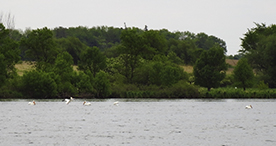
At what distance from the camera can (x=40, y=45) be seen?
105 m

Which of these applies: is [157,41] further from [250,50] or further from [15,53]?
[15,53]

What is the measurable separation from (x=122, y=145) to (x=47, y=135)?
23.3 feet

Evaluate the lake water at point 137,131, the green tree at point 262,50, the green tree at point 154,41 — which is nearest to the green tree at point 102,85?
the green tree at point 154,41

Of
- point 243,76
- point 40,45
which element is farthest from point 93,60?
point 243,76

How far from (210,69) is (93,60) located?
75.3 ft

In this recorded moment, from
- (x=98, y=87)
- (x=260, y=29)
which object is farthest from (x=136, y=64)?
(x=260, y=29)

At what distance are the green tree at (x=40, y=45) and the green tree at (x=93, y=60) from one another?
6071 millimetres

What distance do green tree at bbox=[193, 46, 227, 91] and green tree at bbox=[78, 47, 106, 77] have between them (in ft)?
61.1

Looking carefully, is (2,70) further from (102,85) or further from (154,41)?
(154,41)

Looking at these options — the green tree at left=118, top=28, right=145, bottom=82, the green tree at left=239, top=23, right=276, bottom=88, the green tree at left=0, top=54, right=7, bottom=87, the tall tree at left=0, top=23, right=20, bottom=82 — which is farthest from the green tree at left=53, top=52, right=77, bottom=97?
the green tree at left=239, top=23, right=276, bottom=88

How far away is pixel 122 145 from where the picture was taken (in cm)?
3016

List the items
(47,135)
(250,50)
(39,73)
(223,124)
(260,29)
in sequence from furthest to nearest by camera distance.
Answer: (260,29), (250,50), (39,73), (223,124), (47,135)

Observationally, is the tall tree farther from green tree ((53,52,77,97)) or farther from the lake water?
the lake water

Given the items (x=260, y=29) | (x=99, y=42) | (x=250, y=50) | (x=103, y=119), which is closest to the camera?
(x=103, y=119)
